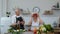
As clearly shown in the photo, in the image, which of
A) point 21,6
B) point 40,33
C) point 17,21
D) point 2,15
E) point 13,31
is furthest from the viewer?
point 21,6

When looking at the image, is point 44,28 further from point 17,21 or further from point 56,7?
point 56,7

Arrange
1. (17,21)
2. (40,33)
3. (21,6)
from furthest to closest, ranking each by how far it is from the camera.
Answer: (21,6) < (17,21) < (40,33)

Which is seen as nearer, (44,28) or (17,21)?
(44,28)

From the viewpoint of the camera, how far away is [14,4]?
4844 mm

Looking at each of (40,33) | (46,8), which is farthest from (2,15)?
(40,33)

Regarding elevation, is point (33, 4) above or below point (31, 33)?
above

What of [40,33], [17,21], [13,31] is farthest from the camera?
[17,21]

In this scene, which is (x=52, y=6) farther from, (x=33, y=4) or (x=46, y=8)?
(x=33, y=4)

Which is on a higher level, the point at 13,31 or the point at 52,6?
the point at 52,6

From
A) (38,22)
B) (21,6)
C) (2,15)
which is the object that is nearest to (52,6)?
(21,6)

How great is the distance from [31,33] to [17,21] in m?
0.63

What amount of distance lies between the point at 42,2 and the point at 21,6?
2.48ft

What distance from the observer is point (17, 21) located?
2693 mm

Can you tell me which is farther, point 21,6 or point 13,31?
point 21,6
